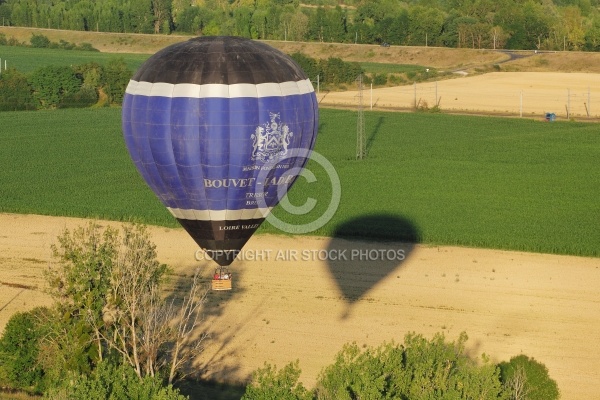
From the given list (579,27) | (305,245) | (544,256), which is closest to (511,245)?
(544,256)

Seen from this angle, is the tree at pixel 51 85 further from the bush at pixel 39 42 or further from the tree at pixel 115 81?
the bush at pixel 39 42

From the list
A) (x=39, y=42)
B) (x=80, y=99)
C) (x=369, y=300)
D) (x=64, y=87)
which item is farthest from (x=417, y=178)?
(x=39, y=42)

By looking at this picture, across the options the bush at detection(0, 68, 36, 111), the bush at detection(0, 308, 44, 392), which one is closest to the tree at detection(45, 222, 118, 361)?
the bush at detection(0, 308, 44, 392)

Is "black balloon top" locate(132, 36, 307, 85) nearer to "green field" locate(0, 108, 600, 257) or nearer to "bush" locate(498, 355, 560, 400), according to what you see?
"bush" locate(498, 355, 560, 400)

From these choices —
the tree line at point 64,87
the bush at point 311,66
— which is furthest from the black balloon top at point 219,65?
the bush at point 311,66

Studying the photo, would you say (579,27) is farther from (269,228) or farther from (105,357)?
(105,357)
